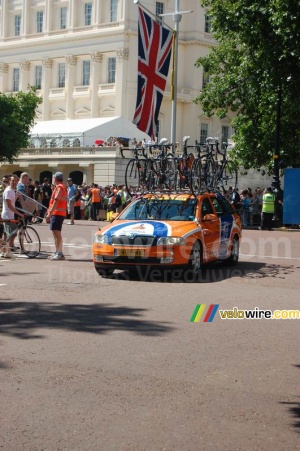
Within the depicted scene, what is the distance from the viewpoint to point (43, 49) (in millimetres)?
70938

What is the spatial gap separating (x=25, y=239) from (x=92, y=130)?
34344 millimetres

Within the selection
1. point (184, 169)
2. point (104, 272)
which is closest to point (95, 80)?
point (184, 169)

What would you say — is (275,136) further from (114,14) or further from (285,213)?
(114,14)

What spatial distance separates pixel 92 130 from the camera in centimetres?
5109

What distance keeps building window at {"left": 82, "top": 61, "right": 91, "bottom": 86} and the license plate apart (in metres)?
56.8

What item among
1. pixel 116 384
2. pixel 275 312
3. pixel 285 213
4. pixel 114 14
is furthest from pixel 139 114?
pixel 114 14

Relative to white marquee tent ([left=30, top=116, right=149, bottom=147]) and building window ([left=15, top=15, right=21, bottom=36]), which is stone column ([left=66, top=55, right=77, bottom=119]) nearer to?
building window ([left=15, top=15, right=21, bottom=36])

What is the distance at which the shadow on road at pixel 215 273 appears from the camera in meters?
14.0

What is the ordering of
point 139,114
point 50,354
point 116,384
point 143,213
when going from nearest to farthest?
point 116,384, point 50,354, point 143,213, point 139,114

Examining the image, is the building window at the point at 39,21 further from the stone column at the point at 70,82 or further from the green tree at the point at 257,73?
the green tree at the point at 257,73

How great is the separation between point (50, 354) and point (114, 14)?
61152mm

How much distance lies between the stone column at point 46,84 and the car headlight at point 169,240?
5891 cm

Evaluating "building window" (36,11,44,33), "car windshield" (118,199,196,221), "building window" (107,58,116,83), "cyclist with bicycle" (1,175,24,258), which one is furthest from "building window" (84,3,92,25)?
"car windshield" (118,199,196,221)

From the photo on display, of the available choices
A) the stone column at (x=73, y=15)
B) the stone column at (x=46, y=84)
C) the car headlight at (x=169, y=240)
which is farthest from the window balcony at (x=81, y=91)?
the car headlight at (x=169, y=240)
